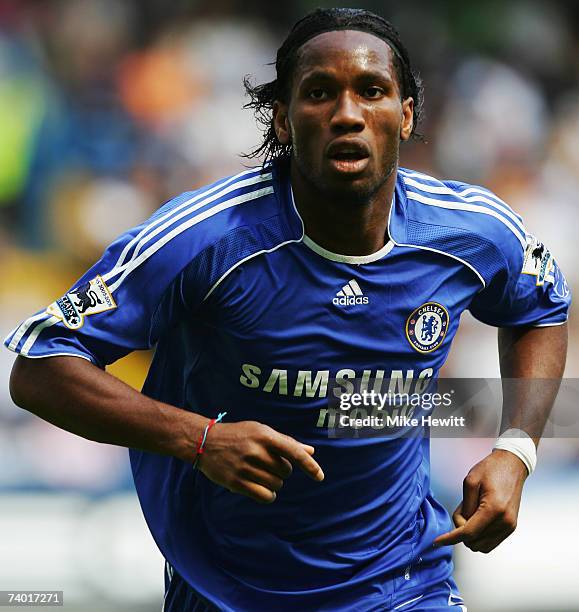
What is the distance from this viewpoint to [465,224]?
3.53 m

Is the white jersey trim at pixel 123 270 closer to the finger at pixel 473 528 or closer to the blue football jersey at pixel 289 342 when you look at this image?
the blue football jersey at pixel 289 342

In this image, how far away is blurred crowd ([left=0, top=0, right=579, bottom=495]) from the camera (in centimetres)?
732

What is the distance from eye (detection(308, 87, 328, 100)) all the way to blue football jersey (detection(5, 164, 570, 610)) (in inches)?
12.6

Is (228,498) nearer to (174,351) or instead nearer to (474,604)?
(174,351)

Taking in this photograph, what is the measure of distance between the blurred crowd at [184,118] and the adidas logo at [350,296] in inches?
143

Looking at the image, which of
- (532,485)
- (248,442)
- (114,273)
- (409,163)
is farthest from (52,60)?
(248,442)

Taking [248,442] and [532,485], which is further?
[532,485]

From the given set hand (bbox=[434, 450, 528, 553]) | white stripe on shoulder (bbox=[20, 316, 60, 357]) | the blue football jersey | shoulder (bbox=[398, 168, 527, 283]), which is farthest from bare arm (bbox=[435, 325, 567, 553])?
white stripe on shoulder (bbox=[20, 316, 60, 357])

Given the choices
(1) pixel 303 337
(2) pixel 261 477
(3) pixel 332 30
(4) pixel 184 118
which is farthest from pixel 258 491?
(4) pixel 184 118

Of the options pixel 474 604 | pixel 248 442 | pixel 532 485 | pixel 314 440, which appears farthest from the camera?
pixel 532 485

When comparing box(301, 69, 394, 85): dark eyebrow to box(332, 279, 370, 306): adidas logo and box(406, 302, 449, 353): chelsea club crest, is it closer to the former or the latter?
box(332, 279, 370, 306): adidas logo

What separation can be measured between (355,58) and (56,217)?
443 centimetres

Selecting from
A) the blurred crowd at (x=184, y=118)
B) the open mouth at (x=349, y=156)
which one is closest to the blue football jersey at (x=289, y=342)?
the open mouth at (x=349, y=156)

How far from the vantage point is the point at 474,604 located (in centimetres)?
614
